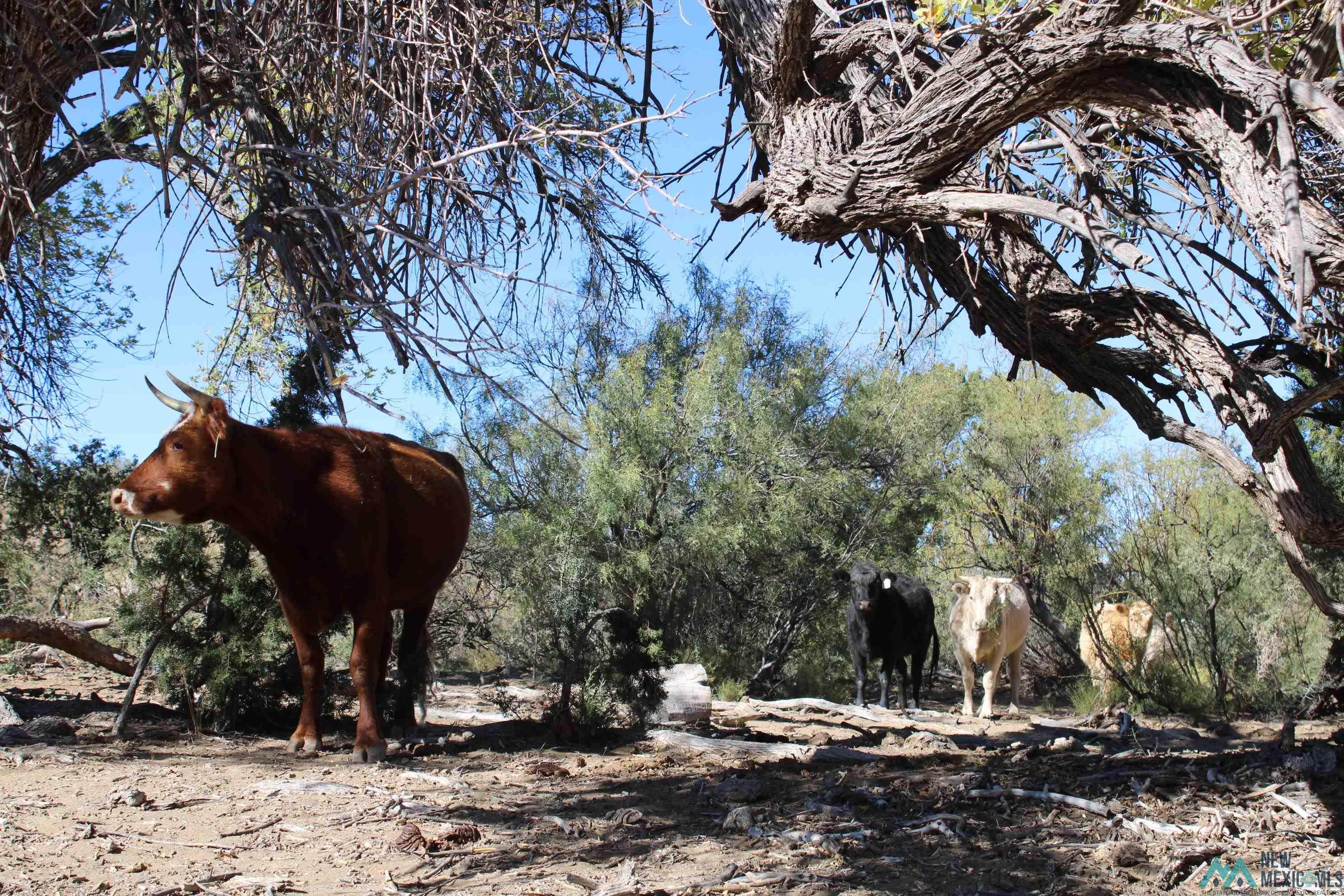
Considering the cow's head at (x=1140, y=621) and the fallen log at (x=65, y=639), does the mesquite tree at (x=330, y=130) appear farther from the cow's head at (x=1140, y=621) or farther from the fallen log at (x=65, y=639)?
the cow's head at (x=1140, y=621)

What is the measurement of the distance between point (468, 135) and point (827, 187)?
7.02 feet

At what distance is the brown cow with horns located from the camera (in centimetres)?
657

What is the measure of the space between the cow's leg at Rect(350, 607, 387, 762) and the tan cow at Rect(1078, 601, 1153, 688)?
24.3ft

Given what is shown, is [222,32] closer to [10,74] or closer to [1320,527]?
[10,74]

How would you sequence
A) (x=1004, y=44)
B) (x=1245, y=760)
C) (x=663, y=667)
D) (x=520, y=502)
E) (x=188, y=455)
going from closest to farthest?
(x=1004, y=44) < (x=1245, y=760) < (x=188, y=455) < (x=663, y=667) < (x=520, y=502)

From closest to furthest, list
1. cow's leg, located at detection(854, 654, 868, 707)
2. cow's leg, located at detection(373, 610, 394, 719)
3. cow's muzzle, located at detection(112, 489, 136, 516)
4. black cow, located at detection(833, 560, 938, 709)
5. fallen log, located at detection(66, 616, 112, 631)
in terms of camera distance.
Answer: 1. cow's muzzle, located at detection(112, 489, 136, 516)
2. cow's leg, located at detection(373, 610, 394, 719)
3. fallen log, located at detection(66, 616, 112, 631)
4. black cow, located at detection(833, 560, 938, 709)
5. cow's leg, located at detection(854, 654, 868, 707)

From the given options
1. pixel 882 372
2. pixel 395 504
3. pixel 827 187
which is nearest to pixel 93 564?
pixel 395 504

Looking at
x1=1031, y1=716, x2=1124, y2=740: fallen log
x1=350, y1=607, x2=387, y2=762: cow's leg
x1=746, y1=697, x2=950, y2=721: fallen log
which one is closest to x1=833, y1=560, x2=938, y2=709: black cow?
x1=746, y1=697, x2=950, y2=721: fallen log

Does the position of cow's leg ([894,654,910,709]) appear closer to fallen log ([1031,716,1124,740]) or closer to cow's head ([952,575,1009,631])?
cow's head ([952,575,1009,631])

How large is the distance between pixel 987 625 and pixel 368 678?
24.8 ft

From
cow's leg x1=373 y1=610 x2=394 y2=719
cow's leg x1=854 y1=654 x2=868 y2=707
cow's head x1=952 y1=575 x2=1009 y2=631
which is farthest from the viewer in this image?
cow's leg x1=854 y1=654 x2=868 y2=707

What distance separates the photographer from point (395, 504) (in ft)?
25.5

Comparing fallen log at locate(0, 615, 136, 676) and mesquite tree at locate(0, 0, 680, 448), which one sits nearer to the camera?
mesquite tree at locate(0, 0, 680, 448)

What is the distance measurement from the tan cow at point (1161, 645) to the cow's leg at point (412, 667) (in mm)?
7291
